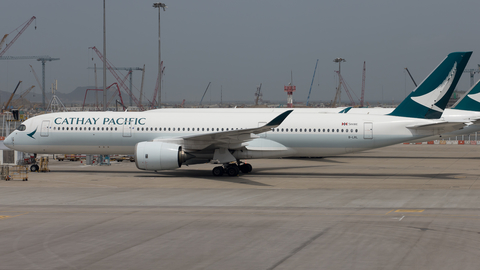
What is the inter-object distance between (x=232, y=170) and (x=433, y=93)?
1487 centimetres

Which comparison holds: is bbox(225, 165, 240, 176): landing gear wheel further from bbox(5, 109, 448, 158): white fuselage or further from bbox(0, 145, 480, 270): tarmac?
bbox(5, 109, 448, 158): white fuselage

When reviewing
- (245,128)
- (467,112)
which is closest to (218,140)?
(245,128)

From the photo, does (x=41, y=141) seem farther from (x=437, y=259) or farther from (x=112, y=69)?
(x=112, y=69)

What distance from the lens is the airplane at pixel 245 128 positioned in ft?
104

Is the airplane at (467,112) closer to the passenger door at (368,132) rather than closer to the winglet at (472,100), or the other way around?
the winglet at (472,100)

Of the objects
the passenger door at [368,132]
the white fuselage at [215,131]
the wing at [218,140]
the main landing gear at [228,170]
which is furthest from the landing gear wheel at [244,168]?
the passenger door at [368,132]

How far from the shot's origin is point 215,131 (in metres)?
32.7

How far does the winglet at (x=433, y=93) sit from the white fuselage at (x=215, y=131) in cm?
Result: 91

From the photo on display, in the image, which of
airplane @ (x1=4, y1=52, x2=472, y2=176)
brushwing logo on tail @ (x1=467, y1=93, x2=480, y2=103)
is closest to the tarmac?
airplane @ (x1=4, y1=52, x2=472, y2=176)

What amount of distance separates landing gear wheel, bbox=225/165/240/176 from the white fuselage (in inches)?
34.1

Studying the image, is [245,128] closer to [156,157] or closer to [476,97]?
[156,157]

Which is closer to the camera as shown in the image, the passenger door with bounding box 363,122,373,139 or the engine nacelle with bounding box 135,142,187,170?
the engine nacelle with bounding box 135,142,187,170

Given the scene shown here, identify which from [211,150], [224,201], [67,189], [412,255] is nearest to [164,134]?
[211,150]

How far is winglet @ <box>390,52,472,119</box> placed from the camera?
3222 cm
